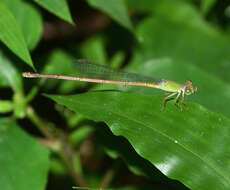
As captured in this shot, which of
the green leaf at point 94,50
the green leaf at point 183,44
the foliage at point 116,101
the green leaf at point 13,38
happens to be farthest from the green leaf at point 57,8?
the green leaf at point 94,50

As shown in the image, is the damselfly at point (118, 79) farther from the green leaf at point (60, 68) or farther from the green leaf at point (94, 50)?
the green leaf at point (94, 50)

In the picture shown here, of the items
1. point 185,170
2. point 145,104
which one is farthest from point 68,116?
point 185,170

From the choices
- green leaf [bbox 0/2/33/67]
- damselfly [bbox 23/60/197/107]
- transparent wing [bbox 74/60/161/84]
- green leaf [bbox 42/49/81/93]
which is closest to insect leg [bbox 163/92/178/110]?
damselfly [bbox 23/60/197/107]

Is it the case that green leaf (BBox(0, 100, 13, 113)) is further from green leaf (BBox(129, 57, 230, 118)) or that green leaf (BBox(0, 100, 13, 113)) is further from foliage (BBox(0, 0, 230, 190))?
green leaf (BBox(129, 57, 230, 118))

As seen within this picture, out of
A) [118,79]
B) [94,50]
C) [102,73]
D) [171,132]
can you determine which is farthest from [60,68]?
[171,132]

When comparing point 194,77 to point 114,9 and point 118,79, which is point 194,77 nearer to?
point 118,79

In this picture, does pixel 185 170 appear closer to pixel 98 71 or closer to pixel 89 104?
pixel 89 104

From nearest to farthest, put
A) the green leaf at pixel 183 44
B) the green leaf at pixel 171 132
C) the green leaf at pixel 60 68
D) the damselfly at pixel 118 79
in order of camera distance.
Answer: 1. the green leaf at pixel 171 132
2. the damselfly at pixel 118 79
3. the green leaf at pixel 60 68
4. the green leaf at pixel 183 44

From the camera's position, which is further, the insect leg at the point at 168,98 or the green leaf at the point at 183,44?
the green leaf at the point at 183,44
